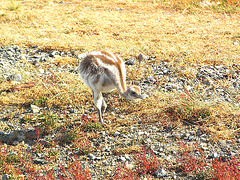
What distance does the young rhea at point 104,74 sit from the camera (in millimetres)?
6922

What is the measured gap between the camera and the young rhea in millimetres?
6922

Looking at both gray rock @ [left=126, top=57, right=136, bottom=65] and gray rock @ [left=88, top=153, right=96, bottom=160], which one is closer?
gray rock @ [left=88, top=153, right=96, bottom=160]

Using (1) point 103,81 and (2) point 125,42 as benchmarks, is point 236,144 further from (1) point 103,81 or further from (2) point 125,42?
(2) point 125,42

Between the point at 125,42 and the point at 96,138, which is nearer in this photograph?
the point at 96,138

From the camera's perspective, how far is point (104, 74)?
275 inches

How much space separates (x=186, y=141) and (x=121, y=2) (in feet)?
44.2

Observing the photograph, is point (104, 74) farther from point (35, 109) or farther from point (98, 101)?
point (35, 109)

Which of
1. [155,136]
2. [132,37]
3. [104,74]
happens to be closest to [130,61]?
→ [132,37]

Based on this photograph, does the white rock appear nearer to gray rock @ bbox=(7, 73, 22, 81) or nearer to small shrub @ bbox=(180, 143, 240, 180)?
gray rock @ bbox=(7, 73, 22, 81)

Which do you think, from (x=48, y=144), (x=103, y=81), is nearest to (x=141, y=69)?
(x=103, y=81)

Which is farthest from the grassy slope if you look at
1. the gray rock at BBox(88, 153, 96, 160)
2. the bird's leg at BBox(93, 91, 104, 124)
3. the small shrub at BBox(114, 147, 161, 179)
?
the small shrub at BBox(114, 147, 161, 179)

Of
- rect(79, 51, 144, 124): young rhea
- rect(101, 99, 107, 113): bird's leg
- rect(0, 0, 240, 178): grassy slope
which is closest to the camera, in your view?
rect(79, 51, 144, 124): young rhea

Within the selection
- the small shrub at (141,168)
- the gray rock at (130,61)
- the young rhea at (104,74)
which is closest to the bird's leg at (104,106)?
the young rhea at (104,74)

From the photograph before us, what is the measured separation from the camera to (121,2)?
1873cm
